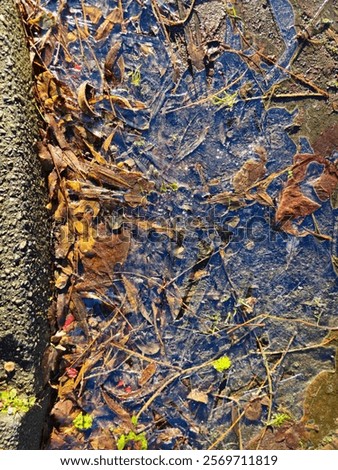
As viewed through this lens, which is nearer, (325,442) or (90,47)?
(90,47)

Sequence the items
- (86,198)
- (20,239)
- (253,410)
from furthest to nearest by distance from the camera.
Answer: (253,410), (86,198), (20,239)

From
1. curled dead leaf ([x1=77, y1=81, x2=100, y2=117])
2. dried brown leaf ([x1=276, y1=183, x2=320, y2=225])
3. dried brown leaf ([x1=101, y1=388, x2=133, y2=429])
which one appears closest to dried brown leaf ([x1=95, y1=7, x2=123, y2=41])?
curled dead leaf ([x1=77, y1=81, x2=100, y2=117])

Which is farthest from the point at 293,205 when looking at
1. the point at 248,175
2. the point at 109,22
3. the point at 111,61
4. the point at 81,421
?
the point at 81,421

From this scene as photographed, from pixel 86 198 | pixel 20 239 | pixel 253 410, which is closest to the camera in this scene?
pixel 20 239

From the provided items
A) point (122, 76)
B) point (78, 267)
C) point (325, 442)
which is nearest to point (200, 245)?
point (78, 267)

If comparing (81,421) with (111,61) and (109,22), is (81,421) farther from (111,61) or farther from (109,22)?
(109,22)

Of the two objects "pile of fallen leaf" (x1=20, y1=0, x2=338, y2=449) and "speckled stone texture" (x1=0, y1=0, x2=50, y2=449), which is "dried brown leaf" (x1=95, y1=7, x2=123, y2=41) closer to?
"pile of fallen leaf" (x1=20, y1=0, x2=338, y2=449)
